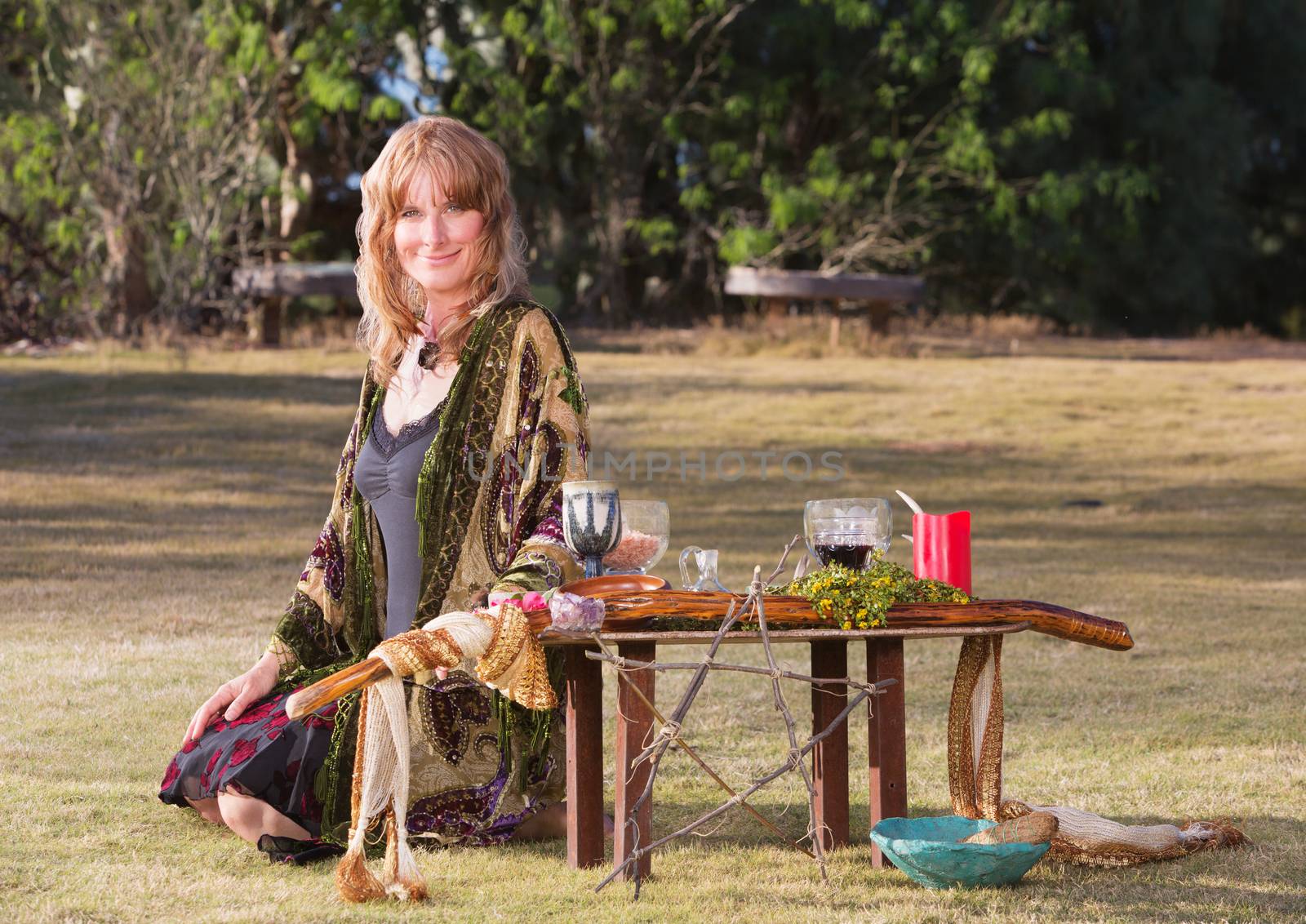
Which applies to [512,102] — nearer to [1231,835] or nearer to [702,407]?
[702,407]

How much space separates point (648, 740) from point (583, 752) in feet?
0.44

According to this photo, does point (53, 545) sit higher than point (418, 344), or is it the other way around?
point (418, 344)

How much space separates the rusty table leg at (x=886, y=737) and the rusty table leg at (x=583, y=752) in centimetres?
53

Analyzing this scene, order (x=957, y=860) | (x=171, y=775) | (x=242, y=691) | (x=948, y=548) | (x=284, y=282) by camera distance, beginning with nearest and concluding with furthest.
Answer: (x=957, y=860)
(x=948, y=548)
(x=242, y=691)
(x=171, y=775)
(x=284, y=282)

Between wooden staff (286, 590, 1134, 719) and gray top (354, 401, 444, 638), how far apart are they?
1.58 feet

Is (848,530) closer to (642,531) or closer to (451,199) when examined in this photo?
(642,531)

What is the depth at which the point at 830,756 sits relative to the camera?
3.42 meters

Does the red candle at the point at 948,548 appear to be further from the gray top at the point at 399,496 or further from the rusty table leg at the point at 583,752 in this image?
the gray top at the point at 399,496

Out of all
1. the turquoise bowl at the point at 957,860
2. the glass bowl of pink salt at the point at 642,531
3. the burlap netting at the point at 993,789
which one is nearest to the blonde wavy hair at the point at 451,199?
the glass bowl of pink salt at the point at 642,531

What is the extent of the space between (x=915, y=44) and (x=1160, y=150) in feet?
13.2

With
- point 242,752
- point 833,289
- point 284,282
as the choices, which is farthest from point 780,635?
point 833,289

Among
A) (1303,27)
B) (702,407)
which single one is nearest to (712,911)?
(702,407)

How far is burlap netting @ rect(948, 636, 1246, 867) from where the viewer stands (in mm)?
3350

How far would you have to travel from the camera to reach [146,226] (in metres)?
15.6
